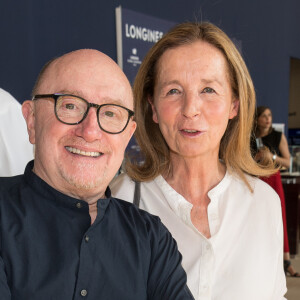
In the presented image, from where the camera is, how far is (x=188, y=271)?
1638 mm

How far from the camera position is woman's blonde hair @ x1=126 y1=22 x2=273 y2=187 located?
1.79 meters

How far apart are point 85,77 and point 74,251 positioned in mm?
449

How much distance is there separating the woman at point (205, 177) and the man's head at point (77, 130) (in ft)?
1.49

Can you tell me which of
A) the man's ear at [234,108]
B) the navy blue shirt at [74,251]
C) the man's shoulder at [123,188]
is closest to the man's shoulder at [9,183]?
the navy blue shirt at [74,251]

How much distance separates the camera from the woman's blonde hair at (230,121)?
5.88ft

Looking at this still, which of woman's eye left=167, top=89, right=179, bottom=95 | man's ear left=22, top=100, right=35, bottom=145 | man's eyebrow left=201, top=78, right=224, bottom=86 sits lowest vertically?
man's ear left=22, top=100, right=35, bottom=145

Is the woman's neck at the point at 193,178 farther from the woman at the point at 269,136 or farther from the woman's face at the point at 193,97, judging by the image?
the woman at the point at 269,136

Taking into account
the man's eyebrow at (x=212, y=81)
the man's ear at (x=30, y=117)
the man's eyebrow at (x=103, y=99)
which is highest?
the man's eyebrow at (x=212, y=81)

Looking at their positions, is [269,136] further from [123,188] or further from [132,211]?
[132,211]

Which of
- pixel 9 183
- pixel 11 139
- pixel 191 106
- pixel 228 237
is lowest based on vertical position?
pixel 228 237

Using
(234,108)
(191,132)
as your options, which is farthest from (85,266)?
(234,108)

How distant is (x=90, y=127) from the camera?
1.21m

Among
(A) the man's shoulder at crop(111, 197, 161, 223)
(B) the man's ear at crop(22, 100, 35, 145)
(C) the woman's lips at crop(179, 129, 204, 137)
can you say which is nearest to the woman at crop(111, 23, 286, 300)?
(C) the woman's lips at crop(179, 129, 204, 137)

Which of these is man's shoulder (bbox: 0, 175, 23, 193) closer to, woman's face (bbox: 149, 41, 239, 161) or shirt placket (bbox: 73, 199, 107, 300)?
shirt placket (bbox: 73, 199, 107, 300)
